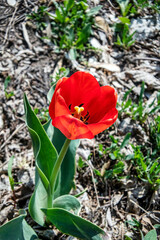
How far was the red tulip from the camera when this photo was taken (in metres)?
1.21

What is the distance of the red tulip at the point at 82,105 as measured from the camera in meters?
1.21

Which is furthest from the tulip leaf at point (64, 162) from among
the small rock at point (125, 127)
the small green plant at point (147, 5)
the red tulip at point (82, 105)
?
the small green plant at point (147, 5)

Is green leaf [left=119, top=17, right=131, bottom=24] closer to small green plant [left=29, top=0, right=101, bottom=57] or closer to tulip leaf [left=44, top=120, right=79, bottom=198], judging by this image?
small green plant [left=29, top=0, right=101, bottom=57]

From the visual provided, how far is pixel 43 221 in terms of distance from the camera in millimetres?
1851

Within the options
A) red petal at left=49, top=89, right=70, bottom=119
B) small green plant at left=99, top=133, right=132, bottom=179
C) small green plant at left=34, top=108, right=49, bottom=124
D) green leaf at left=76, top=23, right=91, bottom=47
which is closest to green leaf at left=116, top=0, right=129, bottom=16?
→ green leaf at left=76, top=23, right=91, bottom=47

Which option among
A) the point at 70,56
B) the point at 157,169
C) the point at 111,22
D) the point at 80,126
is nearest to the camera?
the point at 80,126

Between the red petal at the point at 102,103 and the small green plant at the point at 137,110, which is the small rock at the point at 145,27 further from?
the red petal at the point at 102,103

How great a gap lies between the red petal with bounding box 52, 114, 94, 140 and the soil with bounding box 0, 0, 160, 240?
106 centimetres

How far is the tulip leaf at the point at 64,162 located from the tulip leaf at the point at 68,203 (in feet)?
0.49

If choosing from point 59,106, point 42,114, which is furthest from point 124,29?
point 59,106

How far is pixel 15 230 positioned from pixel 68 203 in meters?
0.37

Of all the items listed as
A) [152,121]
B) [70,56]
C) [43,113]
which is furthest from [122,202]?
[70,56]

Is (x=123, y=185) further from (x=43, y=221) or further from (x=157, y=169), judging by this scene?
(x=43, y=221)

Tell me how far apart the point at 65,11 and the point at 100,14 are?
583 millimetres
